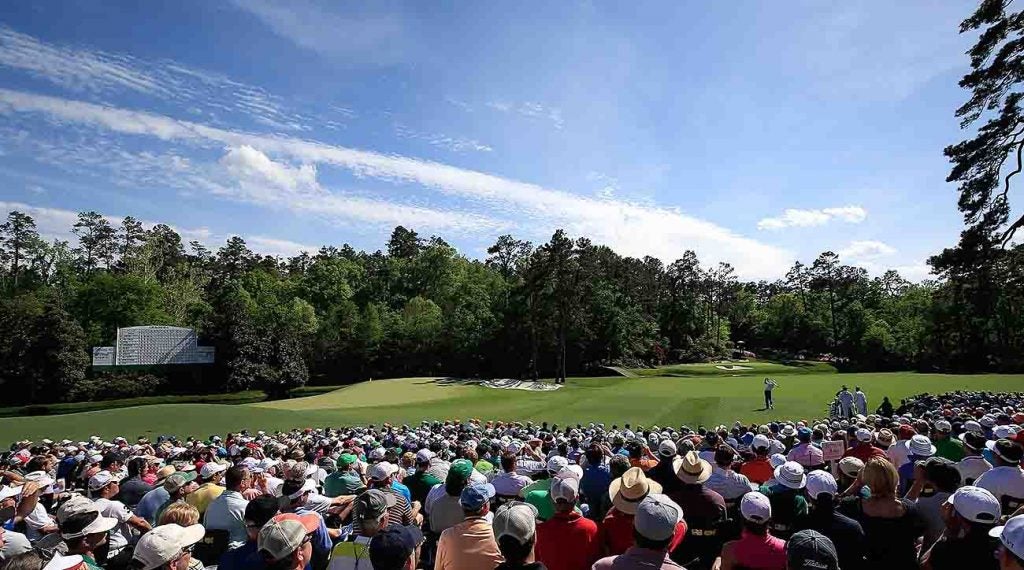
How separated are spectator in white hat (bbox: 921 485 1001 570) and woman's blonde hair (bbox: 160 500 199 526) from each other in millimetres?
6094

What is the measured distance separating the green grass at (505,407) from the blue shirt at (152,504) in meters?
20.9

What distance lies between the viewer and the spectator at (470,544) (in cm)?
433

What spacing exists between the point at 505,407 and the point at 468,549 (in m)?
30.7

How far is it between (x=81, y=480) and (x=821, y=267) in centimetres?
9880

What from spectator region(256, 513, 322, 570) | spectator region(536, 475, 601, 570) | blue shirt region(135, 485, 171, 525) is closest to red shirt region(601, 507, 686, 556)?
spectator region(536, 475, 601, 570)

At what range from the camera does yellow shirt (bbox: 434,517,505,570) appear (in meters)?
4.32

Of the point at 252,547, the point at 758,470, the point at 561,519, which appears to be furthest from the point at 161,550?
the point at 758,470

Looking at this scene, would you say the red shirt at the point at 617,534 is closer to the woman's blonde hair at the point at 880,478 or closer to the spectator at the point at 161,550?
the woman's blonde hair at the point at 880,478

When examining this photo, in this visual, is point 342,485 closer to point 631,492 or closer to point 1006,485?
point 631,492

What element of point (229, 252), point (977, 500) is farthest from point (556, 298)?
point (229, 252)

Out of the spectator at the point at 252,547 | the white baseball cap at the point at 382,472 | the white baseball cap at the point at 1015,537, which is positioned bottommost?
the white baseball cap at the point at 382,472

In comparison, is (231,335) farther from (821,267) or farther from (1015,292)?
(821,267)

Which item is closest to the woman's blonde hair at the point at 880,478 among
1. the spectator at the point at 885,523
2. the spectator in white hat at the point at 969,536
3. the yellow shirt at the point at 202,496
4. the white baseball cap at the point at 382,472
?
the spectator at the point at 885,523

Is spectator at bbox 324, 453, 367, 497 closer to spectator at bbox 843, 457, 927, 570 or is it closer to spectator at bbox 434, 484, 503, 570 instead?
spectator at bbox 434, 484, 503, 570
